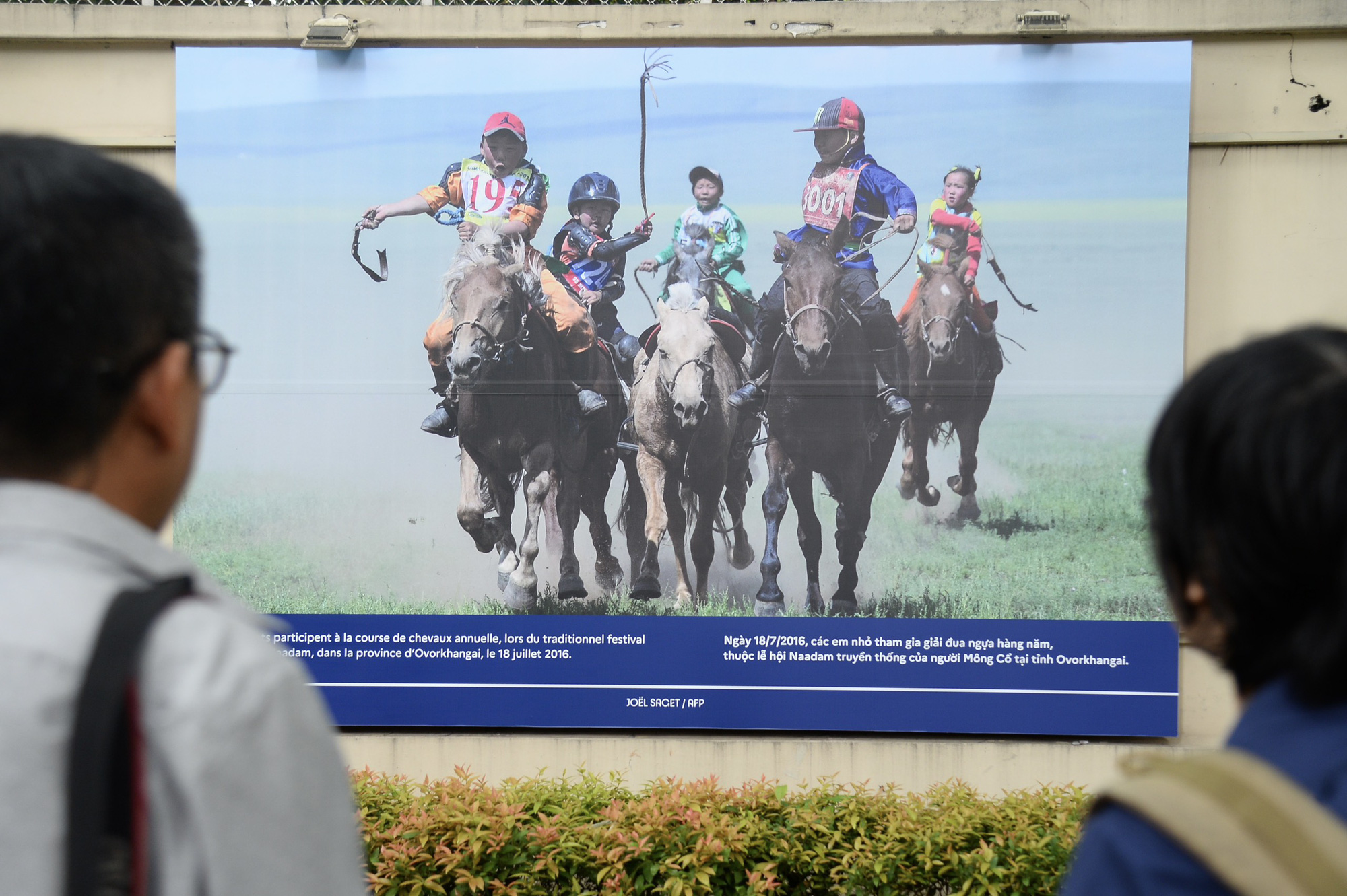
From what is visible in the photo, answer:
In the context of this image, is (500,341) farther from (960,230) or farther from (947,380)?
(960,230)

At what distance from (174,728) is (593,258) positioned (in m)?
4.57

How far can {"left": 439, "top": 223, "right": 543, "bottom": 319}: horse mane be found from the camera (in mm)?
5137

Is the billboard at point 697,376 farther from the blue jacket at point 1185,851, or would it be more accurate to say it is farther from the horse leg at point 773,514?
the blue jacket at point 1185,851

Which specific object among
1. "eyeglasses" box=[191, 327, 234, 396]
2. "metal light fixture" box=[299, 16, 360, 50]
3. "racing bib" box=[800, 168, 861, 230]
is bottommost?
"eyeglasses" box=[191, 327, 234, 396]

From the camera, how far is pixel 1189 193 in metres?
5.01

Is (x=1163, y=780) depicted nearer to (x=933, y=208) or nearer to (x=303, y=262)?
(x=933, y=208)

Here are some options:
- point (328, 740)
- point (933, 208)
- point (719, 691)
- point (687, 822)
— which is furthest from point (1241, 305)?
point (328, 740)

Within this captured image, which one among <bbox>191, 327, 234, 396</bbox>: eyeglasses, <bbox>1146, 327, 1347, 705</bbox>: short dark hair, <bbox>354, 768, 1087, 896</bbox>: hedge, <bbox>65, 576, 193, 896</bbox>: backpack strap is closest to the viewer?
<bbox>65, 576, 193, 896</bbox>: backpack strap

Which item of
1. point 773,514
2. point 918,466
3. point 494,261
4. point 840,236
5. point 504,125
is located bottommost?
point 773,514

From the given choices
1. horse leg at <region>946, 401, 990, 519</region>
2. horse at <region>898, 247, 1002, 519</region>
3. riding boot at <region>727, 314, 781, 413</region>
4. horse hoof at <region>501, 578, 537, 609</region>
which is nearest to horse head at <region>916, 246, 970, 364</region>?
horse at <region>898, 247, 1002, 519</region>

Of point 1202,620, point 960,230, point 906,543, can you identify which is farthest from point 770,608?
point 1202,620

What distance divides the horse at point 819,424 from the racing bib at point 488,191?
141 centimetres
